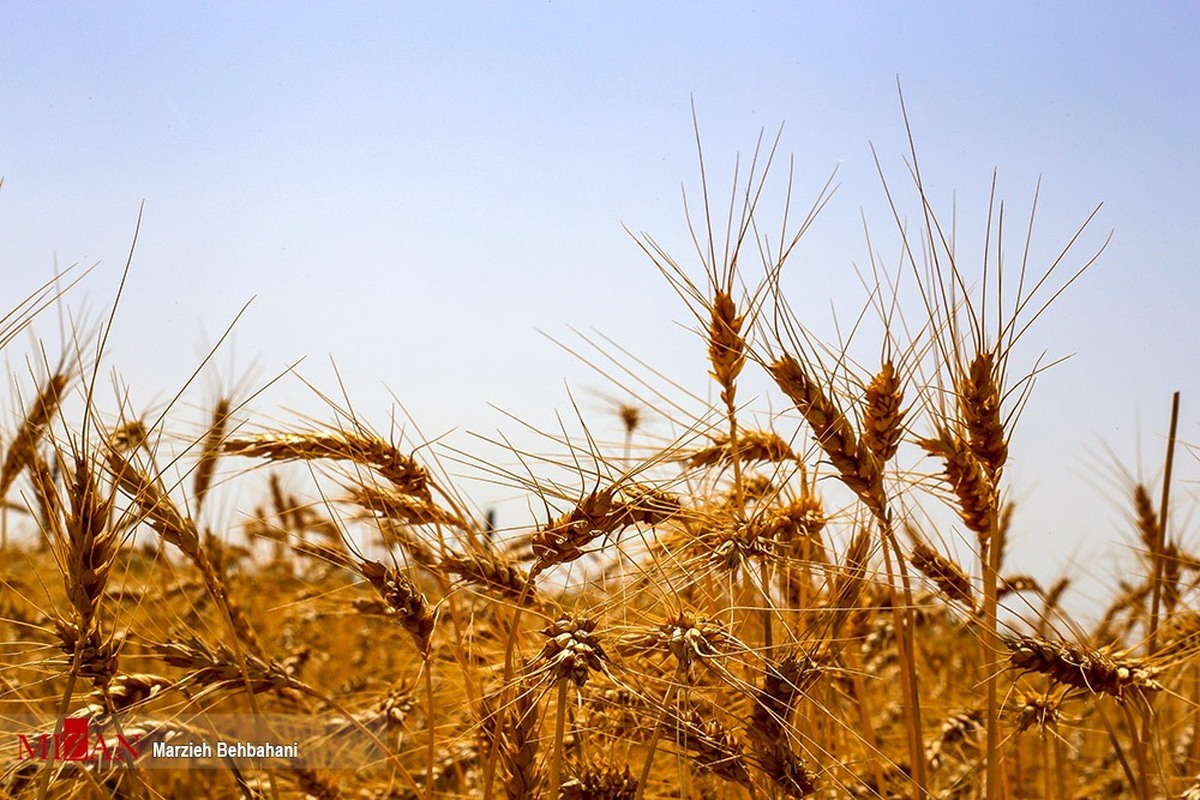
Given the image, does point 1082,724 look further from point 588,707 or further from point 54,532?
point 54,532

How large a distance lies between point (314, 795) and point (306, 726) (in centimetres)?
24

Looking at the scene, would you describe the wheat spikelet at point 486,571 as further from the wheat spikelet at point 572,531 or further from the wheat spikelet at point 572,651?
the wheat spikelet at point 572,651

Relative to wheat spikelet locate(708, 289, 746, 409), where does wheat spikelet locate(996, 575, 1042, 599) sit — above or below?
below

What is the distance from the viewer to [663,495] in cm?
178

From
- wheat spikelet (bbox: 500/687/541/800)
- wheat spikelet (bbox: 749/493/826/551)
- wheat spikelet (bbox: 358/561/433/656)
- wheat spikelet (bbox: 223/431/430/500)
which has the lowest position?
wheat spikelet (bbox: 500/687/541/800)

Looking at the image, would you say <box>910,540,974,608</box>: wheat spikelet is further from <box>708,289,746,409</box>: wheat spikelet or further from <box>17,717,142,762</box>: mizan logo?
<box>17,717,142,762</box>: mizan logo

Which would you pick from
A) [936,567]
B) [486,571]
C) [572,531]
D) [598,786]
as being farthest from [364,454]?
[936,567]

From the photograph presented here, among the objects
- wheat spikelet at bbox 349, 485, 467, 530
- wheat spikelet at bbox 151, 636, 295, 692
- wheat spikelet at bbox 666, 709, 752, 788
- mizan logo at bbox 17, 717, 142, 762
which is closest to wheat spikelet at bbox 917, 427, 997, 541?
wheat spikelet at bbox 666, 709, 752, 788

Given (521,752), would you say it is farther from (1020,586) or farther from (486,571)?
(1020,586)

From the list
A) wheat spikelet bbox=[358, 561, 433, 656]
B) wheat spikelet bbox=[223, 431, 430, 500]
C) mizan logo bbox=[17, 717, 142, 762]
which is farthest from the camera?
wheat spikelet bbox=[223, 431, 430, 500]

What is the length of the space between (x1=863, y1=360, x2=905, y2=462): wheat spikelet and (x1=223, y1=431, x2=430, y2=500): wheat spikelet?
33.1 inches

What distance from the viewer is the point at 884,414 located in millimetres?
1755

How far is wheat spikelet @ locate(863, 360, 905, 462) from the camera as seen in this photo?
69.1 inches

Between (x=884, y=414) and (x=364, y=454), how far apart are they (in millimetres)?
978
